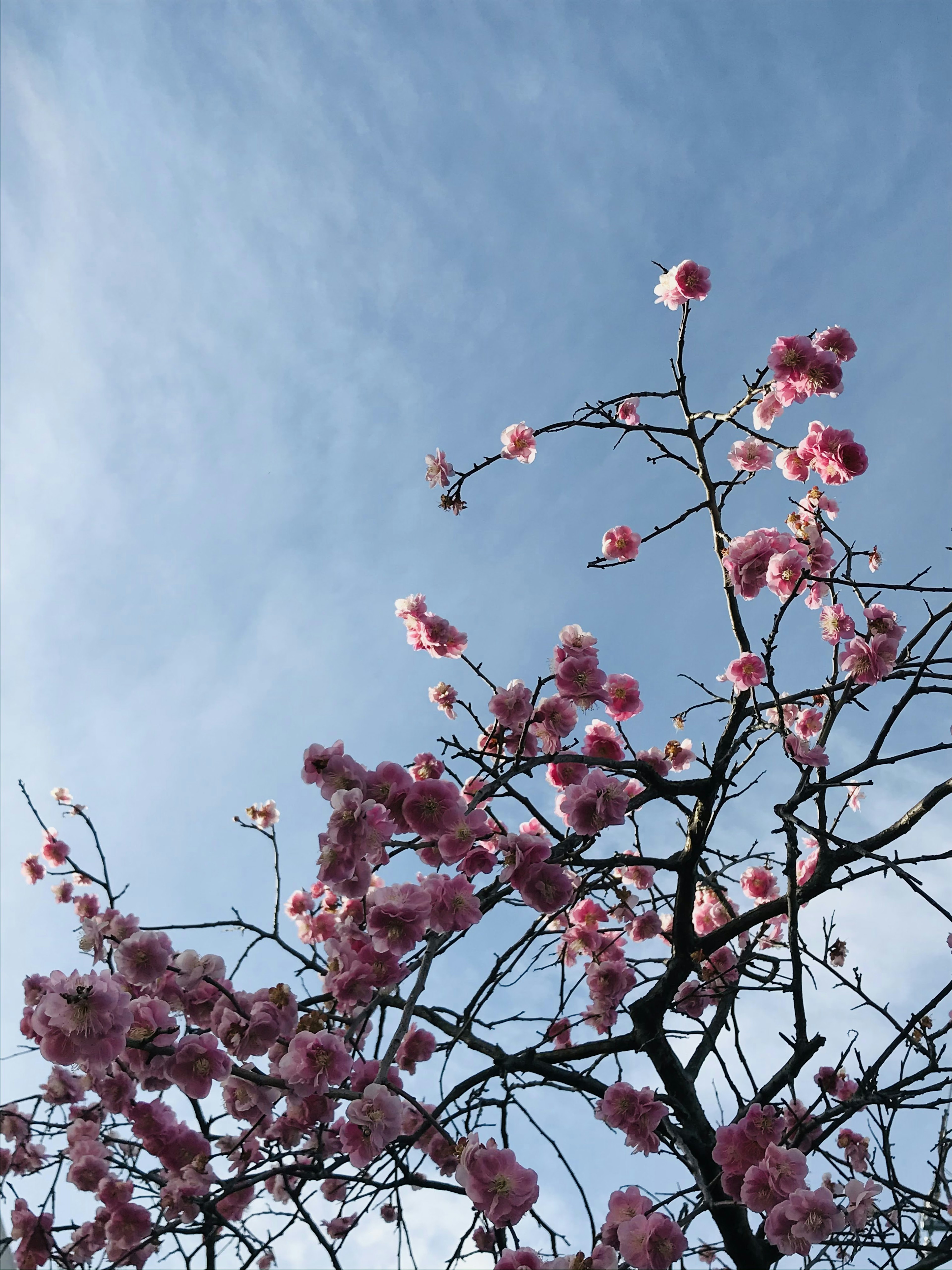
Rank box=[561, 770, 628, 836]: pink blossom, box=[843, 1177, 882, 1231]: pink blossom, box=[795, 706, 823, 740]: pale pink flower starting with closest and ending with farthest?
box=[843, 1177, 882, 1231]: pink blossom → box=[561, 770, 628, 836]: pink blossom → box=[795, 706, 823, 740]: pale pink flower

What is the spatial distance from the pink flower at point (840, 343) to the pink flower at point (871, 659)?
5.10 ft

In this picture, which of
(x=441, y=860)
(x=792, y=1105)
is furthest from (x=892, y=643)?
(x=441, y=860)

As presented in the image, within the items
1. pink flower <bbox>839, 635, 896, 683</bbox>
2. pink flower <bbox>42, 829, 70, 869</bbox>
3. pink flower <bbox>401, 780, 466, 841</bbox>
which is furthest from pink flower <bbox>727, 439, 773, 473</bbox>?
pink flower <bbox>42, 829, 70, 869</bbox>

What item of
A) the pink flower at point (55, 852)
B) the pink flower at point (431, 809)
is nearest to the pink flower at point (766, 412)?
the pink flower at point (431, 809)

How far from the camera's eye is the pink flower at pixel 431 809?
253 cm

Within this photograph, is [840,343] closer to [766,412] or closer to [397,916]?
[766,412]

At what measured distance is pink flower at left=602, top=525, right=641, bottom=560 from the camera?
4.23 metres

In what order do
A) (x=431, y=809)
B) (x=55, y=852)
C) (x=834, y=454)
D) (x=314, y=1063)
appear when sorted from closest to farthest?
(x=314, y=1063) → (x=431, y=809) → (x=834, y=454) → (x=55, y=852)

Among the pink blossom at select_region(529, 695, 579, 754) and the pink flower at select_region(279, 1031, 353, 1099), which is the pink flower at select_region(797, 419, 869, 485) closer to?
the pink blossom at select_region(529, 695, 579, 754)

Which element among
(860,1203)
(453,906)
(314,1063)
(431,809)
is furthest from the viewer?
(860,1203)

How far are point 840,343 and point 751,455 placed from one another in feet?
2.25

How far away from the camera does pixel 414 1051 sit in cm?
355

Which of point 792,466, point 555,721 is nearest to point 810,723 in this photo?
point 792,466

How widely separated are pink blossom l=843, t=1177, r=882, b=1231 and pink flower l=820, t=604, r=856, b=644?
83.0 inches
